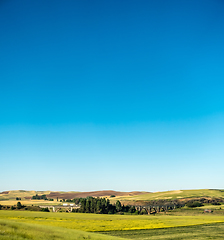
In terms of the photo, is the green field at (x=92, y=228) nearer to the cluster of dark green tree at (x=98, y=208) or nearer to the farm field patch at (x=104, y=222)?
the farm field patch at (x=104, y=222)

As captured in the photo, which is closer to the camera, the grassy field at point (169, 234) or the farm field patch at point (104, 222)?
the grassy field at point (169, 234)

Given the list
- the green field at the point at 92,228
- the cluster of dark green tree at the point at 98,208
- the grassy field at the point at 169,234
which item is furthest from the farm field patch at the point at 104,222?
the cluster of dark green tree at the point at 98,208

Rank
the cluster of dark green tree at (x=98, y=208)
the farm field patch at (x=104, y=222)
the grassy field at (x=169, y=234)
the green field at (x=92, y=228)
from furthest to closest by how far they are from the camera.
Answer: the cluster of dark green tree at (x=98, y=208), the farm field patch at (x=104, y=222), the grassy field at (x=169, y=234), the green field at (x=92, y=228)

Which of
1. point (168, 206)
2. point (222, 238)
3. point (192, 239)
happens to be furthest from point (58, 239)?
point (168, 206)

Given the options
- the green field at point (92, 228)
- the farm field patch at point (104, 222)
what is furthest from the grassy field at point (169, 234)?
the farm field patch at point (104, 222)

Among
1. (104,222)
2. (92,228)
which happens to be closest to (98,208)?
(104,222)

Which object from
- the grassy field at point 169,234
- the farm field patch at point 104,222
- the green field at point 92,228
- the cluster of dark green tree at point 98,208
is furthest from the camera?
the cluster of dark green tree at point 98,208

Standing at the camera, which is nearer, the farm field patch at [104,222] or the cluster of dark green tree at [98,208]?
the farm field patch at [104,222]

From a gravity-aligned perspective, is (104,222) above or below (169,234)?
below

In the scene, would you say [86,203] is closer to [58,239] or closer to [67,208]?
[67,208]

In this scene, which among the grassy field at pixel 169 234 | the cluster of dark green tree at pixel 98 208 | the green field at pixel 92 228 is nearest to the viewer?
the green field at pixel 92 228

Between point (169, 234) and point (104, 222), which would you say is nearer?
point (169, 234)

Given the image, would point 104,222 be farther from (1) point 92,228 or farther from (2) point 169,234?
(2) point 169,234

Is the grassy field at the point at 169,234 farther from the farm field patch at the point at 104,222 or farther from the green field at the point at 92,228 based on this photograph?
the farm field patch at the point at 104,222
